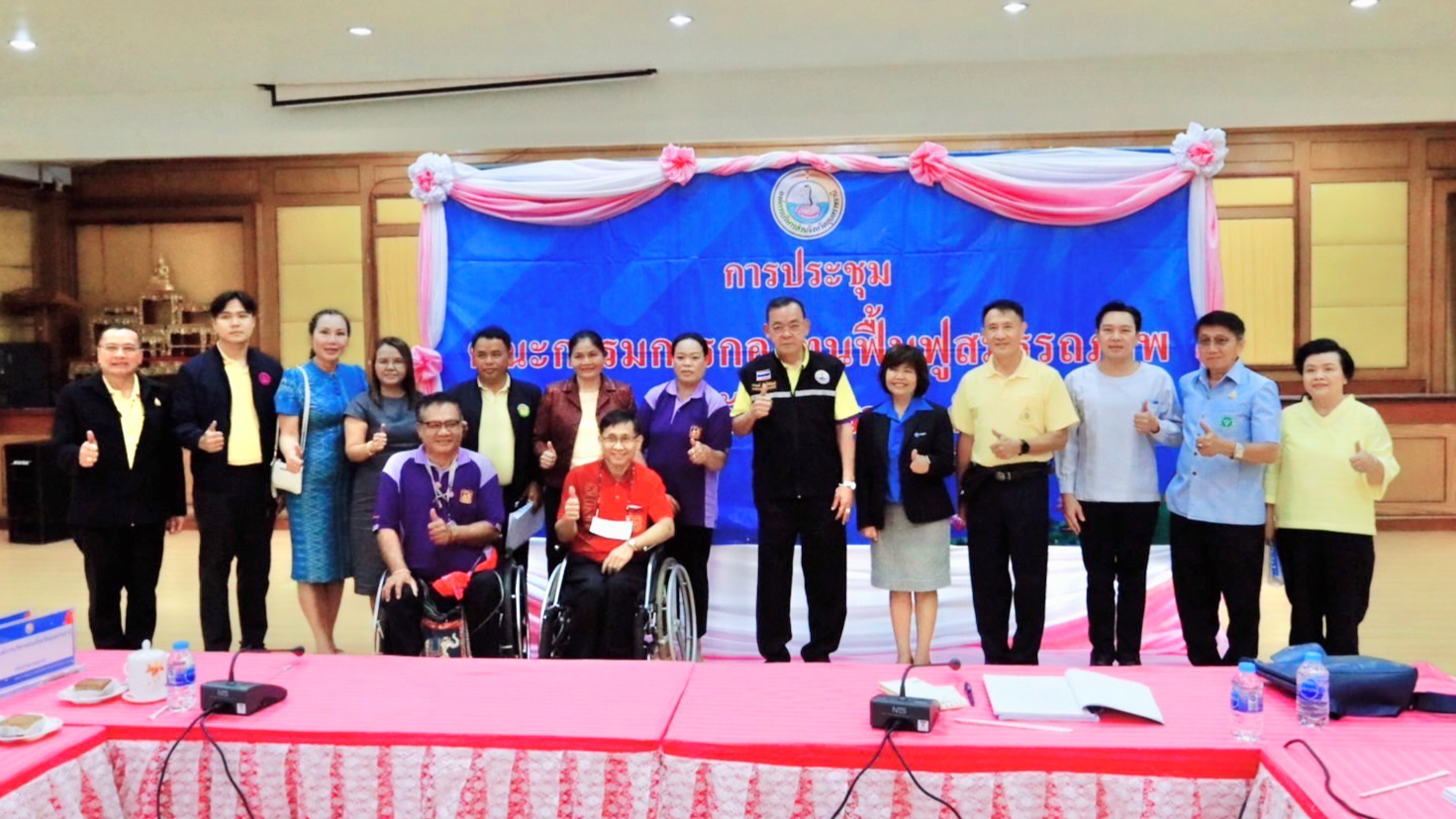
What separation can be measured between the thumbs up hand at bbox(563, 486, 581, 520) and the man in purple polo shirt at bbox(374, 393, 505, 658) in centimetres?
23

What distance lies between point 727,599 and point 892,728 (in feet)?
8.66

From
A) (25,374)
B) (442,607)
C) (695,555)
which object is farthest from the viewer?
(25,374)

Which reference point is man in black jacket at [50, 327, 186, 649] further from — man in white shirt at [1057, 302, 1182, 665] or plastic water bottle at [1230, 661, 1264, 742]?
plastic water bottle at [1230, 661, 1264, 742]

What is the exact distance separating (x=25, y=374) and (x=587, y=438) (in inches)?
255

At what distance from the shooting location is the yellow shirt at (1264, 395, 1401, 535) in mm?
3174

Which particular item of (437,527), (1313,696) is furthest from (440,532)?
(1313,696)

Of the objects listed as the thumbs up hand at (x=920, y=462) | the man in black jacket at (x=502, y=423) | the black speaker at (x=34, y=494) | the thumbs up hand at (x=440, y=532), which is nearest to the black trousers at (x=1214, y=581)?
the thumbs up hand at (x=920, y=462)

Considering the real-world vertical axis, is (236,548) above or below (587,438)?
below

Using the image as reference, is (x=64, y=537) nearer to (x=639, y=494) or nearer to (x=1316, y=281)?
(x=639, y=494)

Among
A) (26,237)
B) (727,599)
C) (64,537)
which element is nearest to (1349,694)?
(727,599)

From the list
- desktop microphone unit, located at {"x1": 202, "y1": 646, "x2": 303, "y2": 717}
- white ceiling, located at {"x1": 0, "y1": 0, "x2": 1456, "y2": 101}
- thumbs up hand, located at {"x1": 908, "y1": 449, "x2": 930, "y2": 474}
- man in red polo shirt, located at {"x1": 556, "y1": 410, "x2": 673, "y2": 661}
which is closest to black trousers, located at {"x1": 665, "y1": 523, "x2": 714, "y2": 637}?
man in red polo shirt, located at {"x1": 556, "y1": 410, "x2": 673, "y2": 661}

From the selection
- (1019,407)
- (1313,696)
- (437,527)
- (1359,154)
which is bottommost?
(1313,696)

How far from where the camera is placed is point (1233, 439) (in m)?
3.33

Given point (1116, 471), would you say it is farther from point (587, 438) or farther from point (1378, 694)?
point (587, 438)
